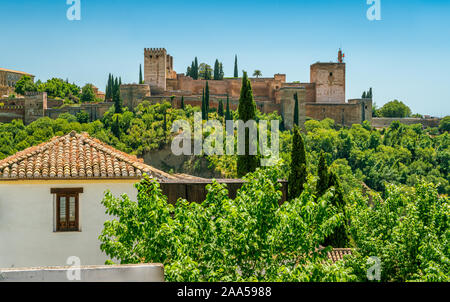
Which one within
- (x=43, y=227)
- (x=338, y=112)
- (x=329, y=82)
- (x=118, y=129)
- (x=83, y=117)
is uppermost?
(x=329, y=82)

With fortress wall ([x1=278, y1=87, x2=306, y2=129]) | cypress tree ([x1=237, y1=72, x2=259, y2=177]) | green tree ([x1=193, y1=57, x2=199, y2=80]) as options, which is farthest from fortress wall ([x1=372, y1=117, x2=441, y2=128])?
cypress tree ([x1=237, y1=72, x2=259, y2=177])

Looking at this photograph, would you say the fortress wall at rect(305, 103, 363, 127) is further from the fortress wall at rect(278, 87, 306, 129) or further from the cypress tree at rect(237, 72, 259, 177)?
the cypress tree at rect(237, 72, 259, 177)

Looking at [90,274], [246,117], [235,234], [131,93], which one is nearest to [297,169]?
[246,117]

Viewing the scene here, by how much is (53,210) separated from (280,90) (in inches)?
2048

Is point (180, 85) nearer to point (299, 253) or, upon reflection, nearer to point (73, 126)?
point (73, 126)

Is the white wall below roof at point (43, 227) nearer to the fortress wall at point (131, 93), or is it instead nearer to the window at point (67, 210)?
the window at point (67, 210)

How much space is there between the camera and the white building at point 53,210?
7.94 metres

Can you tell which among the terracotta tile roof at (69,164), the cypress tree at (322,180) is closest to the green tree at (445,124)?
the cypress tree at (322,180)

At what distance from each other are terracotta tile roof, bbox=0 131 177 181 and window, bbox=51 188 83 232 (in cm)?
24

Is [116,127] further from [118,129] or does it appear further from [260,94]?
[260,94]

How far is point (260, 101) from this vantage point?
60250 mm

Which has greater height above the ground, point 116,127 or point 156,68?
point 156,68

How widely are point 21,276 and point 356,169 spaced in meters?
47.2

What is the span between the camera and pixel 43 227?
8.02 metres
